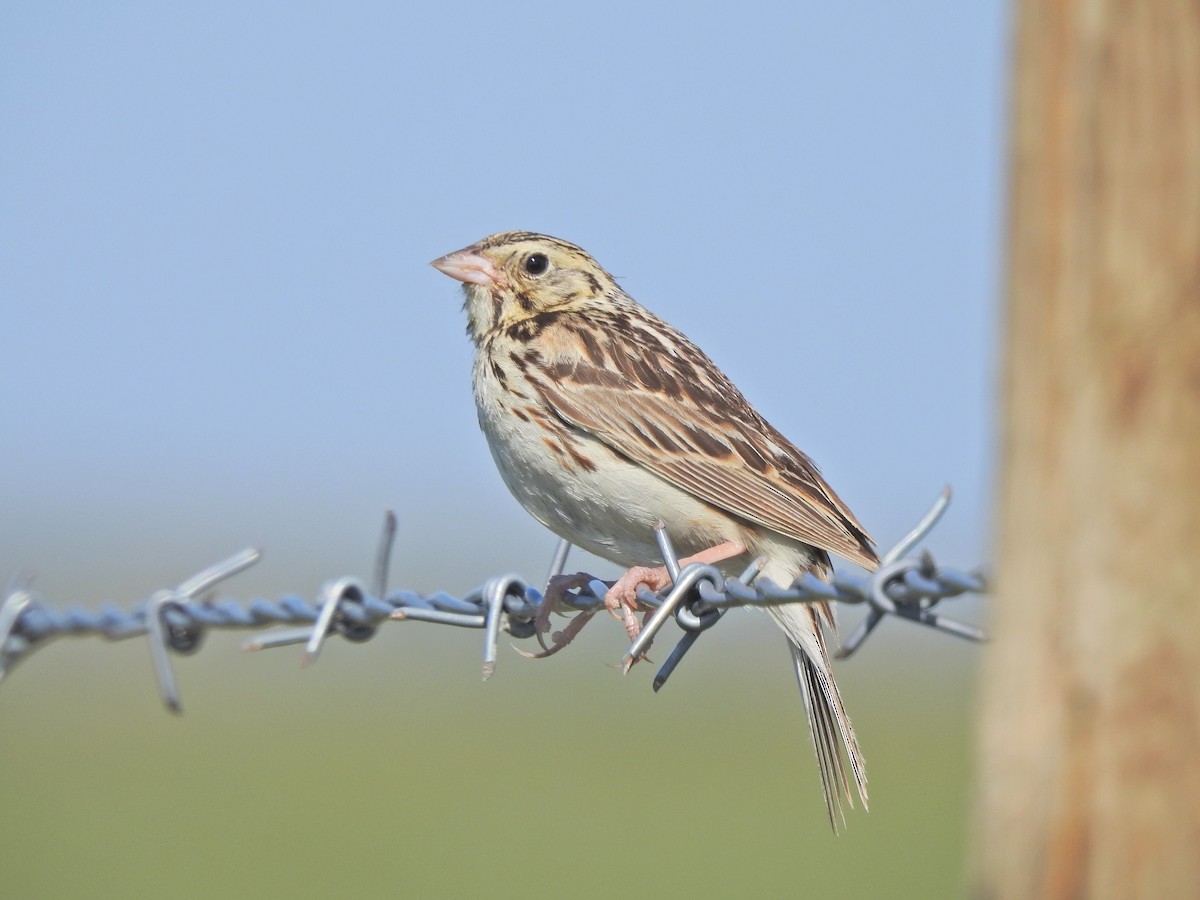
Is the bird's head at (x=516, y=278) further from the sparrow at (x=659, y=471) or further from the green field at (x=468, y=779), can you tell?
the green field at (x=468, y=779)

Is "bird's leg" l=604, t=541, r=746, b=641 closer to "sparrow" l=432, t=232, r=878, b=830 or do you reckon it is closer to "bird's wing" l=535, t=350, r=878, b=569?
"sparrow" l=432, t=232, r=878, b=830

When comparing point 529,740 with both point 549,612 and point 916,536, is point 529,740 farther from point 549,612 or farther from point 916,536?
point 916,536

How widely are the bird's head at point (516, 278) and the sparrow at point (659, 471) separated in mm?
169

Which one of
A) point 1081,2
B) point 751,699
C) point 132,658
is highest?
point 1081,2

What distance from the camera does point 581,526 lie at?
658 cm

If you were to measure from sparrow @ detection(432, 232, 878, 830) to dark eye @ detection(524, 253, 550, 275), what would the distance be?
36 cm

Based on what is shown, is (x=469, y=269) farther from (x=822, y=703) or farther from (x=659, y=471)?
(x=822, y=703)

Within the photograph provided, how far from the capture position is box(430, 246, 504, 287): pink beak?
757 cm

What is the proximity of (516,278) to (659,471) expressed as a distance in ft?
4.83

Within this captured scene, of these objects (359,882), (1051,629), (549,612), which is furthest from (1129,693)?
(359,882)

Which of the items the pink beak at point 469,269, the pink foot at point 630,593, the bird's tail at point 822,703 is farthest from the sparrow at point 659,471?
the pink beak at point 469,269

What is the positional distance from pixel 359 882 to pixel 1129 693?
1747 centimetres

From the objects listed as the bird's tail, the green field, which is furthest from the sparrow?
the green field

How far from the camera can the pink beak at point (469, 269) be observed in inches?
298
